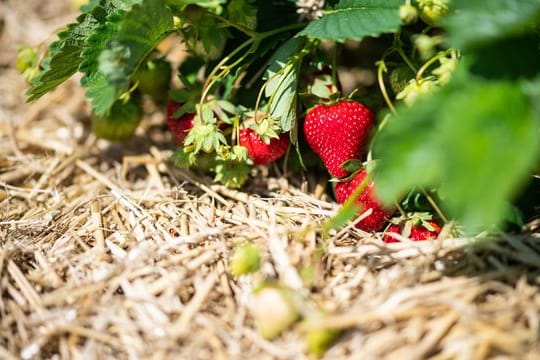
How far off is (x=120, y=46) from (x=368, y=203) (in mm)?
687

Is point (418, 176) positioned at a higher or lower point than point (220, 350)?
higher

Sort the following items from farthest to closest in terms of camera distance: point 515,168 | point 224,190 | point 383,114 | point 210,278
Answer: point 224,190
point 383,114
point 210,278
point 515,168

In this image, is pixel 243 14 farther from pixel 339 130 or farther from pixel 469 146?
pixel 469 146

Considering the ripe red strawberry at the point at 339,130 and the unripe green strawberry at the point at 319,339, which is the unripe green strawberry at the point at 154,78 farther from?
the unripe green strawberry at the point at 319,339

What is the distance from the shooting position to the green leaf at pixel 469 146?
879 millimetres

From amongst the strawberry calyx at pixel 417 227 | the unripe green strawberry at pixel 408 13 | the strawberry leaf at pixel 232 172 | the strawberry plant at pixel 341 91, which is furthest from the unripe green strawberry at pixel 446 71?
the strawberry leaf at pixel 232 172

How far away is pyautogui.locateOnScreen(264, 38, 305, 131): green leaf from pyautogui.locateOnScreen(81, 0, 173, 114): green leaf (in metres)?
0.29

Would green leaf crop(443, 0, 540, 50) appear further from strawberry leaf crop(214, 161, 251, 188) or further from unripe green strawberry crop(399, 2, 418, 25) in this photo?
strawberry leaf crop(214, 161, 251, 188)

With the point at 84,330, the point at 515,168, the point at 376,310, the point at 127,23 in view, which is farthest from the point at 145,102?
the point at 515,168

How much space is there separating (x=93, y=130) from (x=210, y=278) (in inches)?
36.3

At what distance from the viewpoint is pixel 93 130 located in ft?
6.31

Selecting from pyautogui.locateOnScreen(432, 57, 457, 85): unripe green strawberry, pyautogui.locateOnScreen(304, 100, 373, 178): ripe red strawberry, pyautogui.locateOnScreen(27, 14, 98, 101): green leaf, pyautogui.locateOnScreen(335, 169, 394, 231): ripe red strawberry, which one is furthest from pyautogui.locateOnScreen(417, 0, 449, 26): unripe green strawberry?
pyautogui.locateOnScreen(27, 14, 98, 101): green leaf

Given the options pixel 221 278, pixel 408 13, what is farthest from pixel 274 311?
pixel 408 13

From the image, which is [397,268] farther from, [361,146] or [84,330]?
[84,330]
